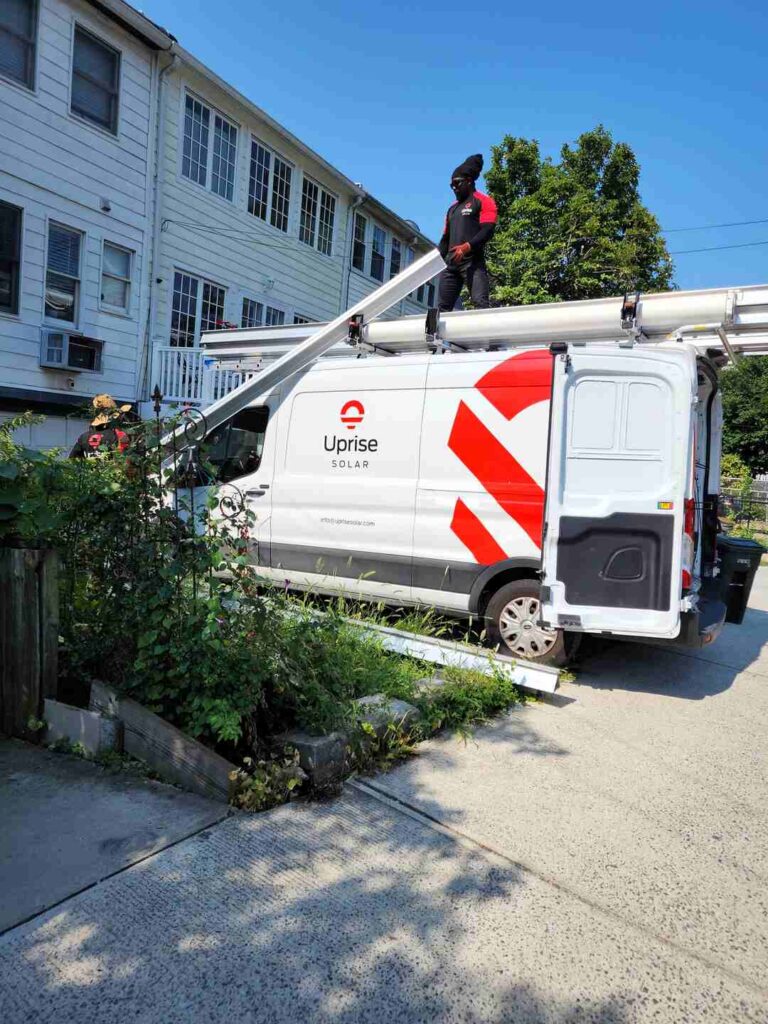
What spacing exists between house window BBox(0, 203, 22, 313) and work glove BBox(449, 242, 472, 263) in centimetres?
729

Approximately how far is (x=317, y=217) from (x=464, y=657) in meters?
15.2

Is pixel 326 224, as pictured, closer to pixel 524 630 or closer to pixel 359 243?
pixel 359 243

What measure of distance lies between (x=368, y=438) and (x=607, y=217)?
20519mm

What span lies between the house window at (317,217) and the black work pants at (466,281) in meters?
10.8

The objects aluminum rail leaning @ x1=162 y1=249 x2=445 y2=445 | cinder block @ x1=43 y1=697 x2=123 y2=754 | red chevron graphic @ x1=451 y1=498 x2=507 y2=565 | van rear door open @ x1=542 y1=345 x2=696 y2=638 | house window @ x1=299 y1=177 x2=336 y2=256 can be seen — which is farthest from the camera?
house window @ x1=299 y1=177 x2=336 y2=256

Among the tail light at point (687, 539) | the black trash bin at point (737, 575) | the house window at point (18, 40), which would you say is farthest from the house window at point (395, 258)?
the tail light at point (687, 539)

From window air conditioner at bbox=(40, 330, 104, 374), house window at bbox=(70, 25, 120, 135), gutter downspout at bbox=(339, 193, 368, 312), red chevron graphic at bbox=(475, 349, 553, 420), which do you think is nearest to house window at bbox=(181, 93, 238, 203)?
house window at bbox=(70, 25, 120, 135)

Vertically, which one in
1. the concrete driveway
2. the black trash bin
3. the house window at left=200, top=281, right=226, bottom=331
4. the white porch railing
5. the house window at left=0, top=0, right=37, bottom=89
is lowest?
the concrete driveway

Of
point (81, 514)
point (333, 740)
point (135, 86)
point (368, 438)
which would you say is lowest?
point (333, 740)

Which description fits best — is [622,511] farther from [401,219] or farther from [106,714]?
[401,219]

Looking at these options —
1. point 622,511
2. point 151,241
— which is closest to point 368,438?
point 622,511

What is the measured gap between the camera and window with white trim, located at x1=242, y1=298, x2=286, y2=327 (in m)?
15.8

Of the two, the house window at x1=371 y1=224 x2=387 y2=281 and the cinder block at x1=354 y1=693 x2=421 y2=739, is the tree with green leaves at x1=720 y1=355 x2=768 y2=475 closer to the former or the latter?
the house window at x1=371 y1=224 x2=387 y2=281

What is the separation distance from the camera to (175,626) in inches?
137
